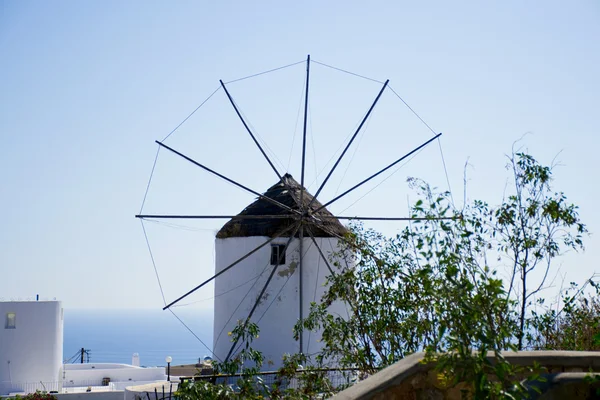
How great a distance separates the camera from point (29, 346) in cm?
2430

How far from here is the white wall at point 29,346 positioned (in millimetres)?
24000

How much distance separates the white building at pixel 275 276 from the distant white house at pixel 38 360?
10.3 meters

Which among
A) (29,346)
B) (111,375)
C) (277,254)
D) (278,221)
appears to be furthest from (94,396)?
(278,221)

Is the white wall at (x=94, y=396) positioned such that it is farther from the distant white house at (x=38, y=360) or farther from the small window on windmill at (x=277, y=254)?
the small window on windmill at (x=277, y=254)

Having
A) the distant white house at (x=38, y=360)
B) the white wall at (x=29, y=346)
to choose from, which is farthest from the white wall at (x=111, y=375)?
the white wall at (x=29, y=346)

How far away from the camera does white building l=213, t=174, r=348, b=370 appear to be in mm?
14125

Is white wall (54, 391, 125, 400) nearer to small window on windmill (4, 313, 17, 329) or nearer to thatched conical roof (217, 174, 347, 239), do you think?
small window on windmill (4, 313, 17, 329)

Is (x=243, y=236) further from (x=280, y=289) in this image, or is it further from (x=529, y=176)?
(x=529, y=176)

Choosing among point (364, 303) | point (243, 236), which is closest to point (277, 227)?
point (243, 236)

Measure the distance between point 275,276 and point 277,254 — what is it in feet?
1.39

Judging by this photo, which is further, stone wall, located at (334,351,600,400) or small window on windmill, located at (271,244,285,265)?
small window on windmill, located at (271,244,285,265)

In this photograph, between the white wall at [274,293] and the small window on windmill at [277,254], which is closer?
the white wall at [274,293]

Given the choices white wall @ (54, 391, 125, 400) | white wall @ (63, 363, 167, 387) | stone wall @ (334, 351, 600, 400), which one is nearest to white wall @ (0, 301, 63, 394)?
white wall @ (63, 363, 167, 387)

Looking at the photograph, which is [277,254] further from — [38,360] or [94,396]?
[38,360]
